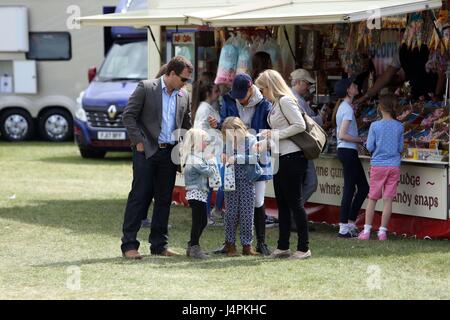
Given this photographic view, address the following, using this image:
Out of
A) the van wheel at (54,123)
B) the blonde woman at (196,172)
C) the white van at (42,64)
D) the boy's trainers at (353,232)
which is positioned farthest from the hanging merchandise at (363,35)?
the van wheel at (54,123)

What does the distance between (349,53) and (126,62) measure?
26.5 feet

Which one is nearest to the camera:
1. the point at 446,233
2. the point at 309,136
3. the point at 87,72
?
the point at 309,136

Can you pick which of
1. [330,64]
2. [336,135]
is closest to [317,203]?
[336,135]

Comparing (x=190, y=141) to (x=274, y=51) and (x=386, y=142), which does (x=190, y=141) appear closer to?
(x=386, y=142)

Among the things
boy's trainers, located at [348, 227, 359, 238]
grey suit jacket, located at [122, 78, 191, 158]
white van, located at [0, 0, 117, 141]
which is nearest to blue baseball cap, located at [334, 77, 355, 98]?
boy's trainers, located at [348, 227, 359, 238]

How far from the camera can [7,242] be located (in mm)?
11008

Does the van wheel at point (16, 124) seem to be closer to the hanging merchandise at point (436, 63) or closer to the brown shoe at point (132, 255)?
the hanging merchandise at point (436, 63)

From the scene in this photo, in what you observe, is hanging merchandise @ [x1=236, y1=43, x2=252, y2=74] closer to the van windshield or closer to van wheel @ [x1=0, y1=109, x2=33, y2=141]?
the van windshield

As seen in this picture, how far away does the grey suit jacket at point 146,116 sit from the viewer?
9.59 meters

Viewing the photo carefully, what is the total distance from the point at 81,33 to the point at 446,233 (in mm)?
14397

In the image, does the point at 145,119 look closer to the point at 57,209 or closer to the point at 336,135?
the point at 336,135

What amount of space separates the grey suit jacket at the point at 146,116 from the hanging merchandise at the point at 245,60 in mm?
3400

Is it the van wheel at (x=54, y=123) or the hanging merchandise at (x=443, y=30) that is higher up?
the hanging merchandise at (x=443, y=30)

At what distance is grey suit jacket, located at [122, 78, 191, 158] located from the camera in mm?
9594
